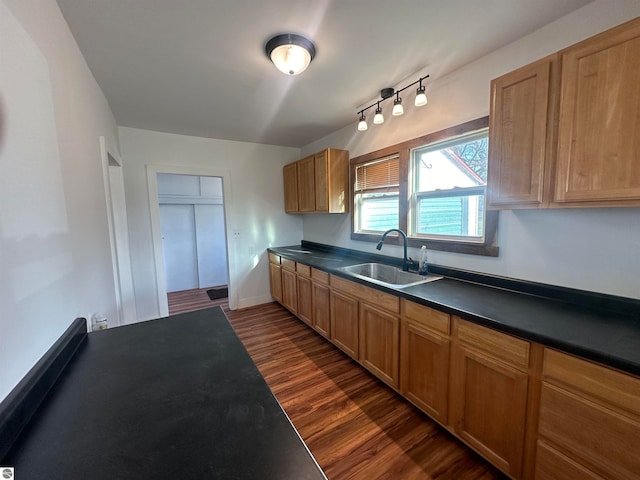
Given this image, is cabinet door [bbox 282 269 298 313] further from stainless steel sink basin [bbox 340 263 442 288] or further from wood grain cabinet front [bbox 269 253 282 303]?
stainless steel sink basin [bbox 340 263 442 288]

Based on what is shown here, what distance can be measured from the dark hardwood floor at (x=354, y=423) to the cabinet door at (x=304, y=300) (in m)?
0.37

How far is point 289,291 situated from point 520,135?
9.36 feet

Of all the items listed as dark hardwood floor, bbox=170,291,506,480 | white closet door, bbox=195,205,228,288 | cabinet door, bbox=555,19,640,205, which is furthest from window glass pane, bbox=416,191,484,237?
white closet door, bbox=195,205,228,288

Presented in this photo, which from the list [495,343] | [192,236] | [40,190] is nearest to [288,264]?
[495,343]

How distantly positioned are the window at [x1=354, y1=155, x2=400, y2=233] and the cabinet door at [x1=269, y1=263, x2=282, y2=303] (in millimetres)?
1415

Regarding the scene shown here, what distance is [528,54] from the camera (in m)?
1.57

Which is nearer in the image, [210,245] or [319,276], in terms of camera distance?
[319,276]

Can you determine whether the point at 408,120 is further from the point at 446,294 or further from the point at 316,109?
the point at 446,294

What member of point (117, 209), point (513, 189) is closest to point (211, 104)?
point (117, 209)

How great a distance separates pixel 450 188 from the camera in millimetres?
2078

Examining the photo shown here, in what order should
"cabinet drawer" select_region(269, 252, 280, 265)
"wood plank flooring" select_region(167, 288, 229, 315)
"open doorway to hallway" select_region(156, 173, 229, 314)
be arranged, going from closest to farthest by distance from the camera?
"cabinet drawer" select_region(269, 252, 280, 265), "wood plank flooring" select_region(167, 288, 229, 315), "open doorway to hallway" select_region(156, 173, 229, 314)

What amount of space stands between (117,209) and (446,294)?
323 centimetres

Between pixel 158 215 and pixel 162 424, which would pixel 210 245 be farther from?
pixel 162 424

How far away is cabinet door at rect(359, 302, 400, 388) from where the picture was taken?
1.88 meters
